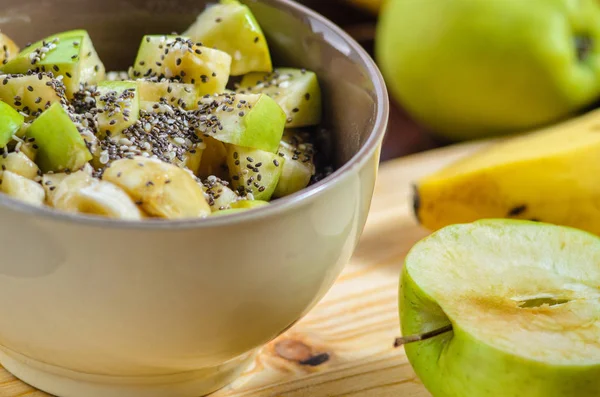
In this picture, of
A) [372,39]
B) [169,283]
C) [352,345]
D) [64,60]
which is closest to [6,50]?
[64,60]

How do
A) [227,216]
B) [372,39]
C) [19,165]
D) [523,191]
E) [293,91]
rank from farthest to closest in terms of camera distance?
[372,39] → [523,191] → [293,91] → [19,165] → [227,216]

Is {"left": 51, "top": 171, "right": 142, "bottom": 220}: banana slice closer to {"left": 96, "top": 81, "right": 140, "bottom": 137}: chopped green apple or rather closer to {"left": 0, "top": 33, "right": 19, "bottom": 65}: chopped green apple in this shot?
{"left": 96, "top": 81, "right": 140, "bottom": 137}: chopped green apple

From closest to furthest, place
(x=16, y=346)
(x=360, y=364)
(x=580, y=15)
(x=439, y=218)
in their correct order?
1. (x=16, y=346)
2. (x=360, y=364)
3. (x=439, y=218)
4. (x=580, y=15)

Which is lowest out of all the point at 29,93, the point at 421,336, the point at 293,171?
the point at 421,336

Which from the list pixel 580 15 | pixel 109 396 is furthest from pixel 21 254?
pixel 580 15

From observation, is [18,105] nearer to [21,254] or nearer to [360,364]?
[21,254]

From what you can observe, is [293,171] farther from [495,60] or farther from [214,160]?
[495,60]
